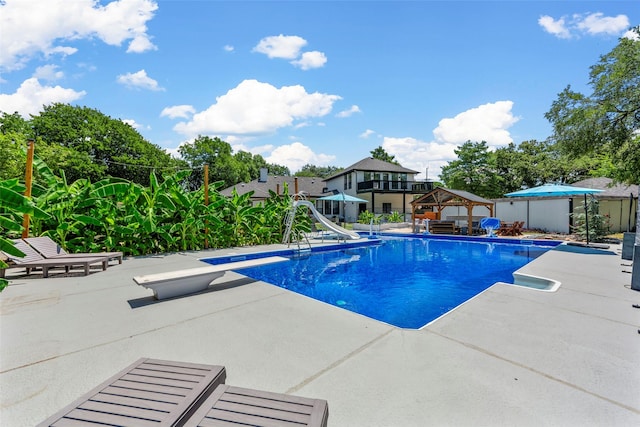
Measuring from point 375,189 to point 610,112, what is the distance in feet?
65.6

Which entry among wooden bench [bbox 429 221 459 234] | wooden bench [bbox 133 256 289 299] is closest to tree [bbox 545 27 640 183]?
wooden bench [bbox 429 221 459 234]

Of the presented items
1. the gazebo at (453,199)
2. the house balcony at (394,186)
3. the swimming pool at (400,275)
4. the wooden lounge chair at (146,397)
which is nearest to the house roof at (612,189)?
the gazebo at (453,199)

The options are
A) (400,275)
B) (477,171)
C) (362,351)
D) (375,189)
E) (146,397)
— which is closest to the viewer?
(146,397)

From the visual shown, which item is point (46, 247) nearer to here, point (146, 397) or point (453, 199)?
point (146, 397)

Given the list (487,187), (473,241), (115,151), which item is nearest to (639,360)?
(473,241)

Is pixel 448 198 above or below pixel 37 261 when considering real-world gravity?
above

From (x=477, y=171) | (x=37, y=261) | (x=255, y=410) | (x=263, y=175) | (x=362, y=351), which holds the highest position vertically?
(x=477, y=171)

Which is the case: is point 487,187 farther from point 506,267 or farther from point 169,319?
point 169,319

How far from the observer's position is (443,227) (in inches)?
731

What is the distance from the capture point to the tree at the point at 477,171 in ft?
99.6

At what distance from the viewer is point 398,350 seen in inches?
129

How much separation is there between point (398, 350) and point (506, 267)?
354 inches

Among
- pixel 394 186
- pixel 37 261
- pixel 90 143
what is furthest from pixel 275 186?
pixel 37 261

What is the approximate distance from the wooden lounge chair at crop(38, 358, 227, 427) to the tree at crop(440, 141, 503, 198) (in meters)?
33.5
